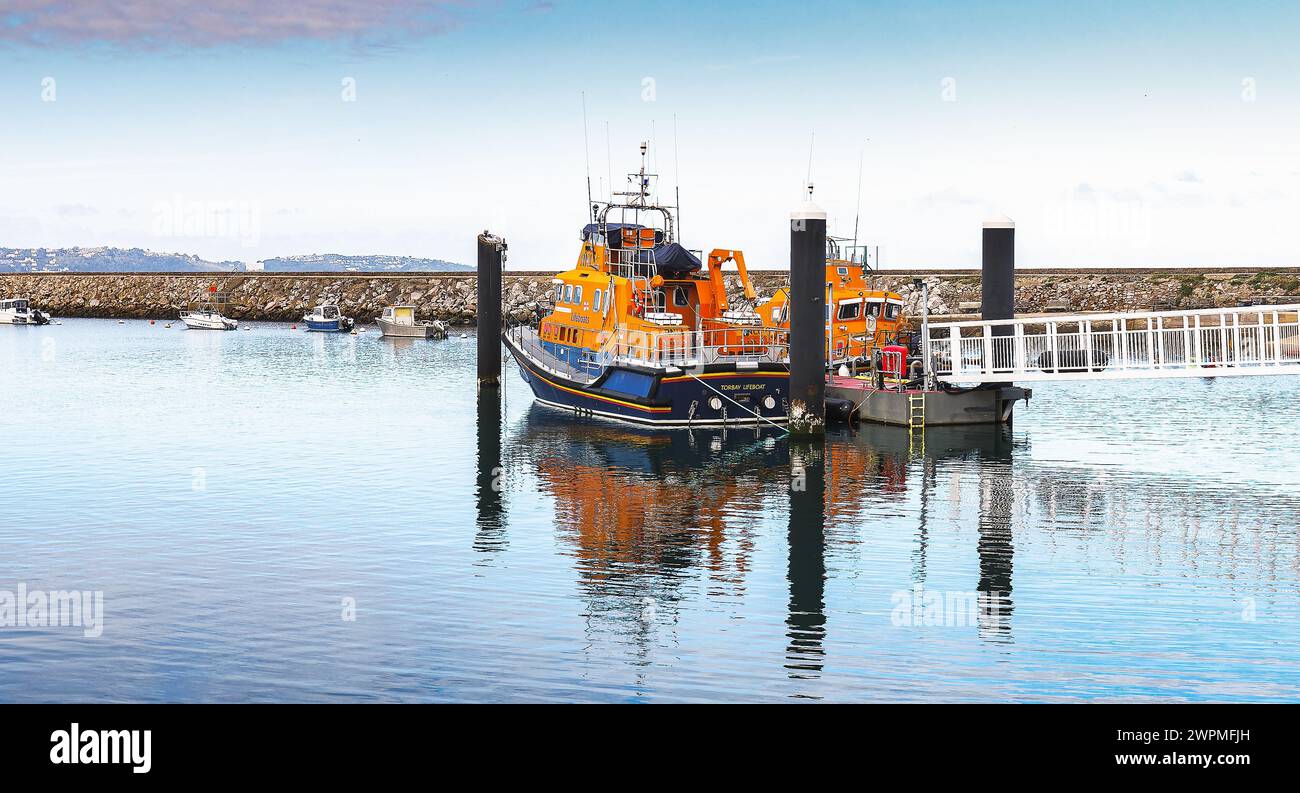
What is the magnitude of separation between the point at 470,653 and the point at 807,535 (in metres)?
9.47

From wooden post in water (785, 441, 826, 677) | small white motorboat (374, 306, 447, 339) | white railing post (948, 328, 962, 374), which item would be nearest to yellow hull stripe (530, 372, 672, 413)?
wooden post in water (785, 441, 826, 677)

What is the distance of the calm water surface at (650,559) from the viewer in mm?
14930

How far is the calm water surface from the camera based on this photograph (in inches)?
588

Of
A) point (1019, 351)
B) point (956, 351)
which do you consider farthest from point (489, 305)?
point (1019, 351)

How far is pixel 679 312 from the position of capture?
41938 millimetres

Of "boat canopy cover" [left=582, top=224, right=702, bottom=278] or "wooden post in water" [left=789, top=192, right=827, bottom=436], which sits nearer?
"wooden post in water" [left=789, top=192, right=827, bottom=436]

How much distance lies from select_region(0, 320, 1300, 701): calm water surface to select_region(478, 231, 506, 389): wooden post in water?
755 cm

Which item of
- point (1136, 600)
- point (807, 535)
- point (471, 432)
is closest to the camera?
point (1136, 600)

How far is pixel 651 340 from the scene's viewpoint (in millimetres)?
38281

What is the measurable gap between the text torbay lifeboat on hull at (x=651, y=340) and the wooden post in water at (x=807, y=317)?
8.28ft

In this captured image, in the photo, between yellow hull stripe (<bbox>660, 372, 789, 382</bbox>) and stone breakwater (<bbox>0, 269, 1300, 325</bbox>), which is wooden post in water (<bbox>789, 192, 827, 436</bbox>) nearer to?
yellow hull stripe (<bbox>660, 372, 789, 382</bbox>)

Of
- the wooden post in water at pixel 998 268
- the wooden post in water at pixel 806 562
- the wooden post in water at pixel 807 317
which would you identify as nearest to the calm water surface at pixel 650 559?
the wooden post in water at pixel 806 562
